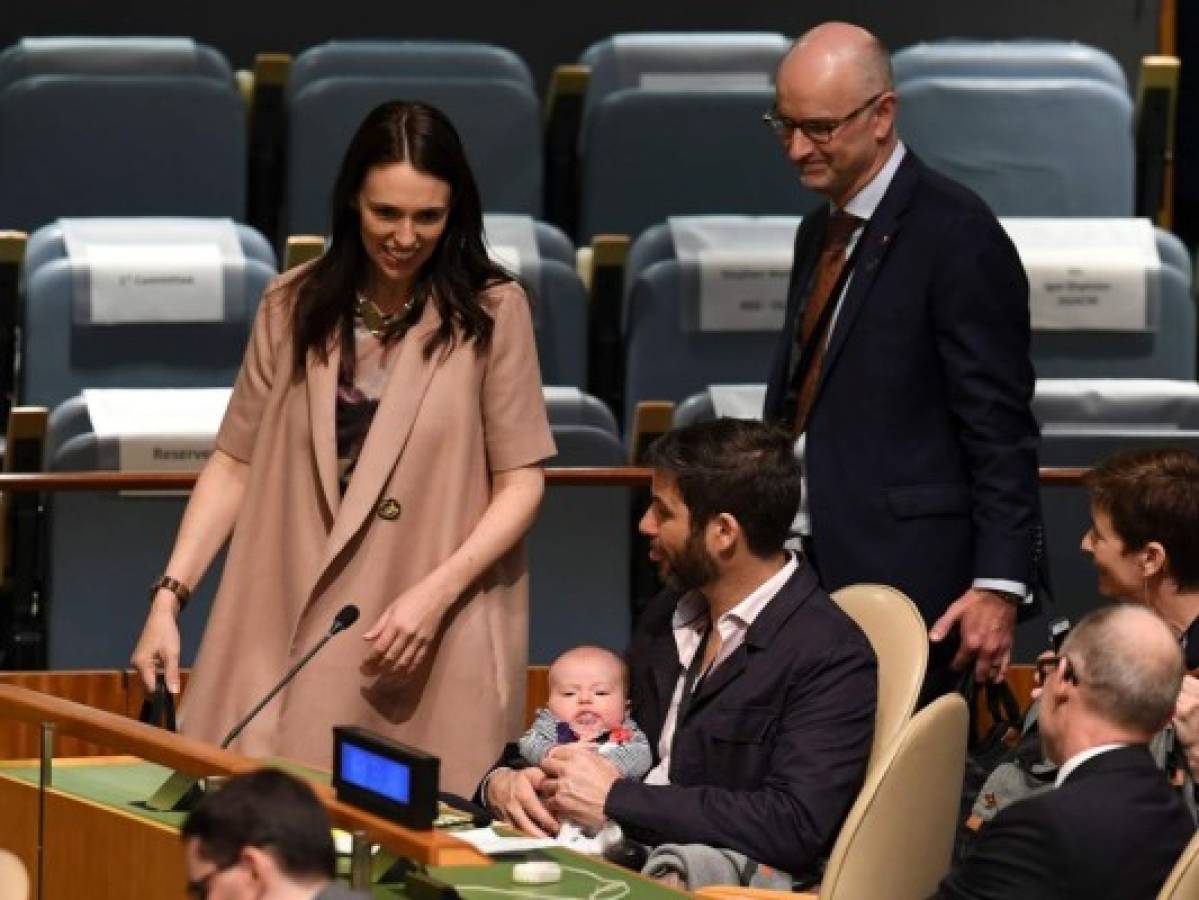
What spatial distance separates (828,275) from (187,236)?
1805 millimetres

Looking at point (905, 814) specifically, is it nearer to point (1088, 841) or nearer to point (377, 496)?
point (1088, 841)

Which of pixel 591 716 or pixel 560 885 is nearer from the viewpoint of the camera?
pixel 560 885

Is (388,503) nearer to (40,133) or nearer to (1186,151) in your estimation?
(40,133)

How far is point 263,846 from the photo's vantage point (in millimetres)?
2156

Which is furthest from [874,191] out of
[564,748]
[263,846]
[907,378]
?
[263,846]

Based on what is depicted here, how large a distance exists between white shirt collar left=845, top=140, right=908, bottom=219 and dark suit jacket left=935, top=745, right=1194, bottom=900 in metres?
0.98

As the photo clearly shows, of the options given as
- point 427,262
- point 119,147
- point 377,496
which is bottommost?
point 377,496

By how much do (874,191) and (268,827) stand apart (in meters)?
1.55

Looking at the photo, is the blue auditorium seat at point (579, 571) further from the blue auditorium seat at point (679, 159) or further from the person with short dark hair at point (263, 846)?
the person with short dark hair at point (263, 846)

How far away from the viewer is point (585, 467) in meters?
4.38

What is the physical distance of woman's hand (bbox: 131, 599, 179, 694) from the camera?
314 cm

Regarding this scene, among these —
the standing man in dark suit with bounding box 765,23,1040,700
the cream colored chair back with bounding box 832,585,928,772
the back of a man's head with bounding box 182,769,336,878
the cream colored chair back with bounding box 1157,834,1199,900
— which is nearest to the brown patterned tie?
the standing man in dark suit with bounding box 765,23,1040,700

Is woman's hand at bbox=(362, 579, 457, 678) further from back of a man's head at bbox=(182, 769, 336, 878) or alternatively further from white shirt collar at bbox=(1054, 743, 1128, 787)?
back of a man's head at bbox=(182, 769, 336, 878)

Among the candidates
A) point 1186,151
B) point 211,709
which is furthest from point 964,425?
point 1186,151
